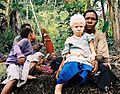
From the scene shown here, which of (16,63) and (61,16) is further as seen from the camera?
(61,16)

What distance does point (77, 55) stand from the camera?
388cm

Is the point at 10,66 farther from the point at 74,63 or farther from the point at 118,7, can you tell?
the point at 118,7

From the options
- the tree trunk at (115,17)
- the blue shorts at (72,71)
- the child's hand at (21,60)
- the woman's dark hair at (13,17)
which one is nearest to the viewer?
the blue shorts at (72,71)

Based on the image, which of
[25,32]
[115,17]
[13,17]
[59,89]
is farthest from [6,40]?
[59,89]

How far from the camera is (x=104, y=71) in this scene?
3.93m

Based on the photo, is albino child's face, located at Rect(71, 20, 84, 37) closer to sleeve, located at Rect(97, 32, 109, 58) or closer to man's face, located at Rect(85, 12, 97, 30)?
man's face, located at Rect(85, 12, 97, 30)

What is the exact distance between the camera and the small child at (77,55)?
149 inches

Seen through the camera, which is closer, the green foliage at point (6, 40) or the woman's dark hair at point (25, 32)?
the woman's dark hair at point (25, 32)

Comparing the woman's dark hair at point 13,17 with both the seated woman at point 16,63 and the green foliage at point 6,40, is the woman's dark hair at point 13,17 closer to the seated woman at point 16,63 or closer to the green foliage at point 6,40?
the green foliage at point 6,40

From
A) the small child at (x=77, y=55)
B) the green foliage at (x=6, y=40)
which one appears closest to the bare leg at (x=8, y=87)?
the small child at (x=77, y=55)

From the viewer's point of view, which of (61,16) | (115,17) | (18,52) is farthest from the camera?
(61,16)

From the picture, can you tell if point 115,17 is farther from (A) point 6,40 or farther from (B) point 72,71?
(A) point 6,40

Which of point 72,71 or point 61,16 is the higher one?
point 61,16

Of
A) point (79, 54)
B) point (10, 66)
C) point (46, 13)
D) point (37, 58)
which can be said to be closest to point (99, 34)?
point (79, 54)
